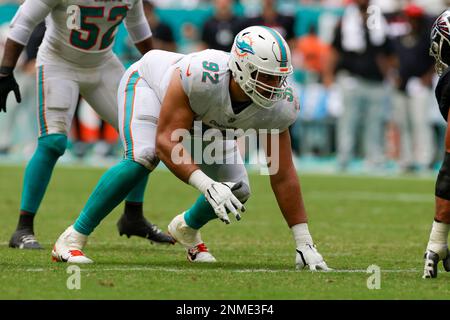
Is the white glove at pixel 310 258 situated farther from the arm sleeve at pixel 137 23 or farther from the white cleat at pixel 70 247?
the arm sleeve at pixel 137 23

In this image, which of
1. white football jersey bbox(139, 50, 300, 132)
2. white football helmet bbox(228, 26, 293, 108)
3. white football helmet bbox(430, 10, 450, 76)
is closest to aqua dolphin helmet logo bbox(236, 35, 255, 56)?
white football helmet bbox(228, 26, 293, 108)

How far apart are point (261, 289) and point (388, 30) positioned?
1002 cm

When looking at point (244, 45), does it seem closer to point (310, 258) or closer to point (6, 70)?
point (310, 258)

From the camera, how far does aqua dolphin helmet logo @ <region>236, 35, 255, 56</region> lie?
5.61 meters

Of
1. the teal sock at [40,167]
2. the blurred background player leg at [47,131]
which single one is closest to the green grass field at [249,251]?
the blurred background player leg at [47,131]

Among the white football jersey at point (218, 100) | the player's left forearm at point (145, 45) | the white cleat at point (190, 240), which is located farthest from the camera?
the player's left forearm at point (145, 45)

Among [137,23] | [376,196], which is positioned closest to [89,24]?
[137,23]

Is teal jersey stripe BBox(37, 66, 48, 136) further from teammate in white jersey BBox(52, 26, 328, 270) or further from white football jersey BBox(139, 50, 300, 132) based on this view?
white football jersey BBox(139, 50, 300, 132)

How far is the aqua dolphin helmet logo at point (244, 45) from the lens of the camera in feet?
18.4

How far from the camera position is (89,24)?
23.1 feet

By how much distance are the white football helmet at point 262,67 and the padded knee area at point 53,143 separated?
1.76 metres

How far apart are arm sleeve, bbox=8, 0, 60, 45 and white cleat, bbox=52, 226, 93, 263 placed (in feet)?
4.96

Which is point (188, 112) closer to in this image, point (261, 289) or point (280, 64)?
point (280, 64)

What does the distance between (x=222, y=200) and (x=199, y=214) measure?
998mm
